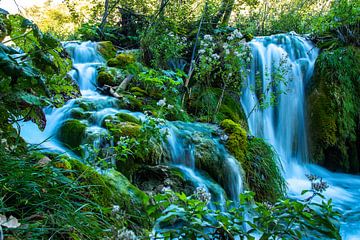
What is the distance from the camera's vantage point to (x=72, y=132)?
429 centimetres

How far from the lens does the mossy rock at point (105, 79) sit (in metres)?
6.84

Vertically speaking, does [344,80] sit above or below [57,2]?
below

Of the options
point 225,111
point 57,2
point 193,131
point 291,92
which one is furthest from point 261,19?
point 57,2

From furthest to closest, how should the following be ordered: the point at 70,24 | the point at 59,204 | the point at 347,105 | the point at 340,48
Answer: the point at 70,24, the point at 340,48, the point at 347,105, the point at 59,204

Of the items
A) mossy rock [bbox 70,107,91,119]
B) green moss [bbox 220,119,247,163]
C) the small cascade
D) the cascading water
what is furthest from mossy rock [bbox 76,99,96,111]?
green moss [bbox 220,119,247,163]

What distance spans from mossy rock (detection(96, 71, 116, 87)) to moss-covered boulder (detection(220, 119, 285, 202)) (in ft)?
8.75

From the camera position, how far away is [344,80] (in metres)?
7.56

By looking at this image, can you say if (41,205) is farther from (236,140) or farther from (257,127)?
(257,127)

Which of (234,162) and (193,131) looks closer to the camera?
(234,162)

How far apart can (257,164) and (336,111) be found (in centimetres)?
337

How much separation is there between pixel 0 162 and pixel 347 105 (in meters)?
7.38

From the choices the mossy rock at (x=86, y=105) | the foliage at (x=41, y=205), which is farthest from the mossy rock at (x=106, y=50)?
Result: the foliage at (x=41, y=205)

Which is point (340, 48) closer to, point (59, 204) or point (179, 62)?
point (179, 62)

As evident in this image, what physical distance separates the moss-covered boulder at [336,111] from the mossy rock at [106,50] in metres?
4.94
